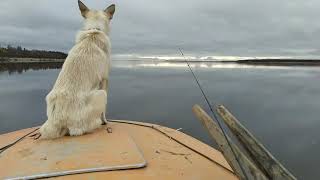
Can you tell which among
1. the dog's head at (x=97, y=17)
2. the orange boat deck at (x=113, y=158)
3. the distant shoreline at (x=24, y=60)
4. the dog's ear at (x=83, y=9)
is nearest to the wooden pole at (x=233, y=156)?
the orange boat deck at (x=113, y=158)

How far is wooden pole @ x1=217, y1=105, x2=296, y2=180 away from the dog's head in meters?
3.89

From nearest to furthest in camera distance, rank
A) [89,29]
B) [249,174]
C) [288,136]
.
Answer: [249,174]
[89,29]
[288,136]

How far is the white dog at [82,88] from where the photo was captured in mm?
5871

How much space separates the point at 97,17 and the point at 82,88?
5.35ft

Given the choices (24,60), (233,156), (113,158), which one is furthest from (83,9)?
(24,60)

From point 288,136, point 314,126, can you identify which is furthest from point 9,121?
point 314,126

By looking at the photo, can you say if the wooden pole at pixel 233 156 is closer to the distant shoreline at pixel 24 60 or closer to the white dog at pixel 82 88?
the white dog at pixel 82 88

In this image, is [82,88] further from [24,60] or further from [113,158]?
[24,60]

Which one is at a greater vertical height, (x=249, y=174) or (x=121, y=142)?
(x=249, y=174)

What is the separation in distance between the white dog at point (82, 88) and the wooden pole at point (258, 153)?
291cm

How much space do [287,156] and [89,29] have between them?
38.1ft

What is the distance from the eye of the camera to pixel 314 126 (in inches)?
899

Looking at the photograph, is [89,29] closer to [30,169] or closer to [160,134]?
[160,134]

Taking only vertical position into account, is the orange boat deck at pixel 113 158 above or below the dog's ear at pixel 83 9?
below
